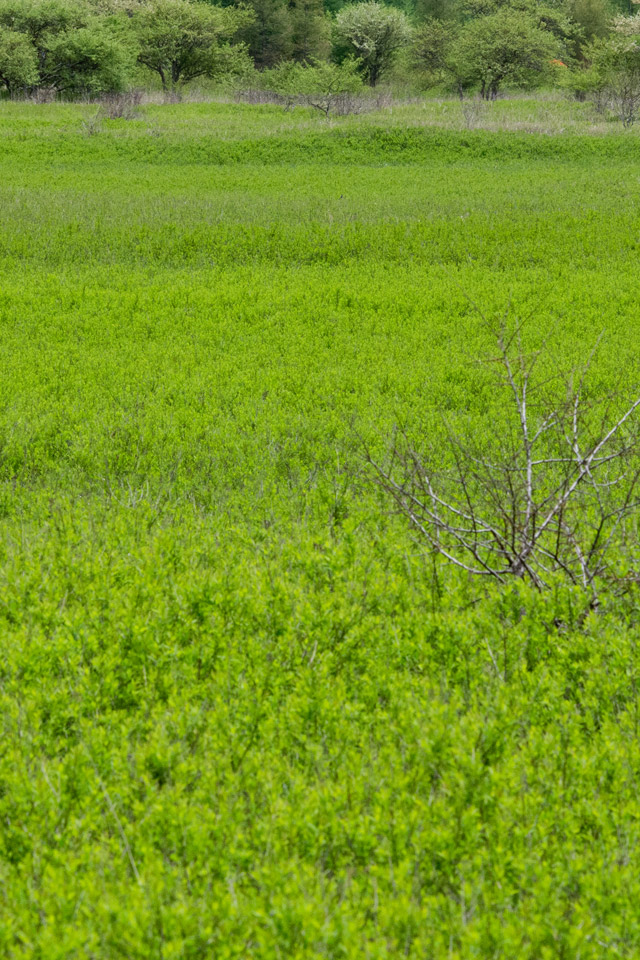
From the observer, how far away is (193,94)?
43094mm

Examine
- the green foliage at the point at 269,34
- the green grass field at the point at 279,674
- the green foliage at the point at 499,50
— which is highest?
the green foliage at the point at 269,34

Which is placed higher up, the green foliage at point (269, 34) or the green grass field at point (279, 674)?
the green foliage at point (269, 34)

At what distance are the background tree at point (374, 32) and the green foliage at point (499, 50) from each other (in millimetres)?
7516

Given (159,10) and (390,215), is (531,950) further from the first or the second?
(159,10)

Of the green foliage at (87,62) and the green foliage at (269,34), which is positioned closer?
the green foliage at (87,62)

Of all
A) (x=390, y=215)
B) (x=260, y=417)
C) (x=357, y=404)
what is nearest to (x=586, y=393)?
(x=357, y=404)

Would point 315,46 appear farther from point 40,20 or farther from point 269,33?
point 40,20

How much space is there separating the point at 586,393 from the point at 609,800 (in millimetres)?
6535

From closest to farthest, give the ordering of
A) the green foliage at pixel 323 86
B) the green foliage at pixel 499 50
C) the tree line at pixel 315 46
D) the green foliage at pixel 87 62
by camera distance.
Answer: the green foliage at pixel 323 86
the green foliage at pixel 87 62
the tree line at pixel 315 46
the green foliage at pixel 499 50

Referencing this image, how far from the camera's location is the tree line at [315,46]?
39.1 metres

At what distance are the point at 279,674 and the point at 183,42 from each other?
55870 mm

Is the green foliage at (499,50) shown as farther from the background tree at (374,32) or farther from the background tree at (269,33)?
the background tree at (269,33)

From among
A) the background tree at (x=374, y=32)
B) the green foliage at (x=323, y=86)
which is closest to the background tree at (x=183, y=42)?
the background tree at (x=374, y=32)

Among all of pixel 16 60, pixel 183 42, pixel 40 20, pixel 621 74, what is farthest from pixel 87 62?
pixel 621 74
